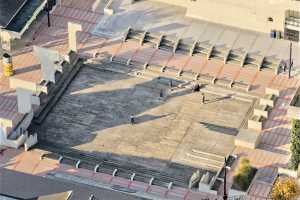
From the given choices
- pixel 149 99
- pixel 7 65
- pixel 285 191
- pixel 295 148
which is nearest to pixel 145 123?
pixel 149 99

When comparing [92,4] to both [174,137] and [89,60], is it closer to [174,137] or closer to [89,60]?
[89,60]

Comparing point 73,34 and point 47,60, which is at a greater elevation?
point 73,34

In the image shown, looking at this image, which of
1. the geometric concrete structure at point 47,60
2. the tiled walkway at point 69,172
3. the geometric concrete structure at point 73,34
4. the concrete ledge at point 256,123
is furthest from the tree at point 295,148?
the geometric concrete structure at point 73,34

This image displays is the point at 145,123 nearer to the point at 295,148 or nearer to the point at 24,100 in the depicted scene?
the point at 24,100

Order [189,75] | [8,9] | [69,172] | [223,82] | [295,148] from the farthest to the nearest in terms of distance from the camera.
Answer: [8,9], [189,75], [223,82], [69,172], [295,148]

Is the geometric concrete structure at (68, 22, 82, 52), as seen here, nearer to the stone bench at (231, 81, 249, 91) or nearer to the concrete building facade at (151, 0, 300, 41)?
the concrete building facade at (151, 0, 300, 41)

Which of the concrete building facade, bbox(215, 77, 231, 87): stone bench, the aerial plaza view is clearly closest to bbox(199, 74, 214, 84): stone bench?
the aerial plaza view
